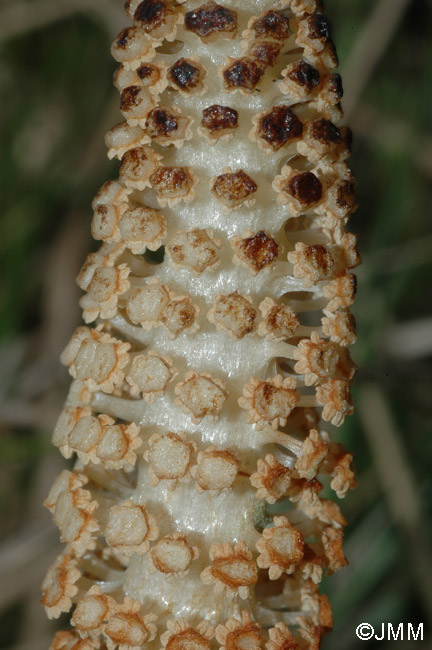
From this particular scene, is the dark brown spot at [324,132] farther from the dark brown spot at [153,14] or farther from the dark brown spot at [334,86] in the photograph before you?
the dark brown spot at [153,14]

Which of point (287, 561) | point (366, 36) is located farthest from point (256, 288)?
point (366, 36)

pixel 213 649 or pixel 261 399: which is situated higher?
pixel 261 399

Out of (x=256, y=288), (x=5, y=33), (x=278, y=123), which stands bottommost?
(x=256, y=288)

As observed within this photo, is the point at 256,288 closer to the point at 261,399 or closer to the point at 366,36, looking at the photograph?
the point at 261,399

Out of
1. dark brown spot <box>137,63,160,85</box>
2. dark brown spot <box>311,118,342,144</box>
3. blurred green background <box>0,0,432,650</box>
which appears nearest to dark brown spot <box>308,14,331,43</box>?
dark brown spot <box>311,118,342,144</box>

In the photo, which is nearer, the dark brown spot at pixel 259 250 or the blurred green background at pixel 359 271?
the dark brown spot at pixel 259 250

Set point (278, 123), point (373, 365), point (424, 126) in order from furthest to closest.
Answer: point (424, 126) → point (373, 365) → point (278, 123)

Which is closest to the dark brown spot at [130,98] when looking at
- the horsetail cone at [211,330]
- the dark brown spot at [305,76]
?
the horsetail cone at [211,330]
